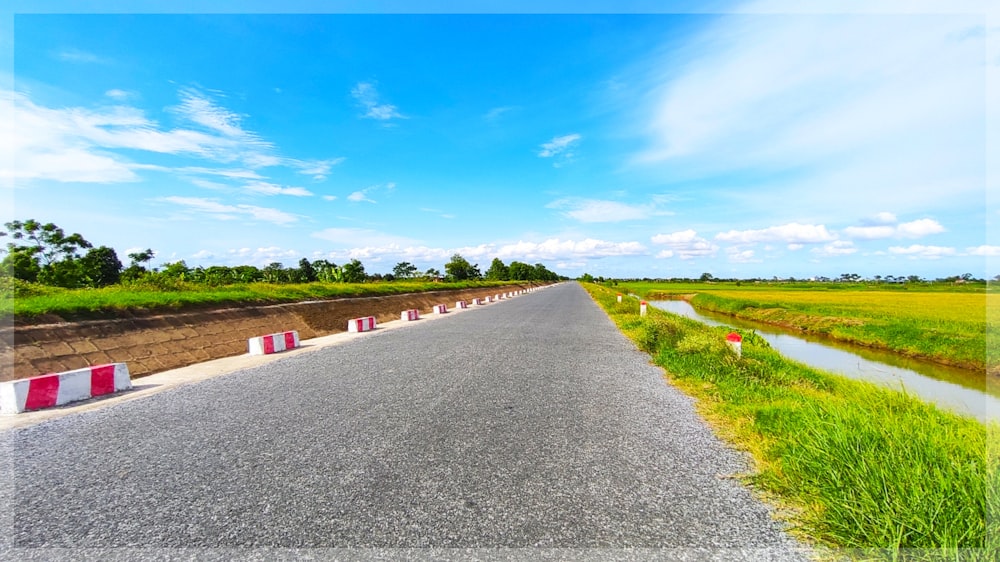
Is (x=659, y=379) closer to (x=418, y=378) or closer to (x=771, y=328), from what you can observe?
(x=418, y=378)

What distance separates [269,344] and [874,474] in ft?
38.4

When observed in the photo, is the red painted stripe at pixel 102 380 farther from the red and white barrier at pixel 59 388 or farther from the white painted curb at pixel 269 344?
the white painted curb at pixel 269 344

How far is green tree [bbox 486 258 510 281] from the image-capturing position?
141 metres

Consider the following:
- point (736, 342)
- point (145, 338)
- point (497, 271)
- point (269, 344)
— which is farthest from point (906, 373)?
point (497, 271)

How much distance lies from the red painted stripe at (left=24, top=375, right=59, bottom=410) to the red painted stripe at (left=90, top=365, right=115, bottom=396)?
52 centimetres

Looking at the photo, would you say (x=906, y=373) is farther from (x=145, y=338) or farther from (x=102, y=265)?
(x=102, y=265)

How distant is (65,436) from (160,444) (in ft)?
4.28

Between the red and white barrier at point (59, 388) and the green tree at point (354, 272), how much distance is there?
42486 millimetres

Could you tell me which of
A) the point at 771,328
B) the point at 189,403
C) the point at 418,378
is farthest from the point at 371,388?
the point at 771,328

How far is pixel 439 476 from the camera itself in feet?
11.7

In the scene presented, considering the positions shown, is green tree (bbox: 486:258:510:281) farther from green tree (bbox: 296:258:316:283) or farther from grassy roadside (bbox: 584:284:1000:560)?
grassy roadside (bbox: 584:284:1000:560)

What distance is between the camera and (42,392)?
5938 mm

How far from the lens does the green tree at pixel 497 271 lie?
140750 millimetres

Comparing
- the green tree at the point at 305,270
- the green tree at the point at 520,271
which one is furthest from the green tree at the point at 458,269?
the green tree at the point at 520,271
